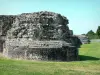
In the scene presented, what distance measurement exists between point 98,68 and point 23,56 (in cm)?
768

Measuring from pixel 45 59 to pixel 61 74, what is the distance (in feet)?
26.0

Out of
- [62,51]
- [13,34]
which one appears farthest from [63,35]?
[13,34]

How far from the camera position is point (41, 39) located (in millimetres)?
24172

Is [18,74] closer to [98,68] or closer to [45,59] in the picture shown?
[98,68]

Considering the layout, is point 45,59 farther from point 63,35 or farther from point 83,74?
point 83,74

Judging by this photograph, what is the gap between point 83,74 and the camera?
14.6 metres

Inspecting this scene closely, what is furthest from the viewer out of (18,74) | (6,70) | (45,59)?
(45,59)

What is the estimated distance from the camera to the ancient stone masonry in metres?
22.5

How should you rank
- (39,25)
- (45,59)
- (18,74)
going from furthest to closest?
(39,25), (45,59), (18,74)

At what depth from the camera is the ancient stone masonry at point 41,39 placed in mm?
22500

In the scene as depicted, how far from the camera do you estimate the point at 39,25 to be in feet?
81.6

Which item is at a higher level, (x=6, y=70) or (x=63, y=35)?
(x=63, y=35)

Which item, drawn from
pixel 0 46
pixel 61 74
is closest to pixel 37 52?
pixel 61 74

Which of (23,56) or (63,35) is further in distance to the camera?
(63,35)
